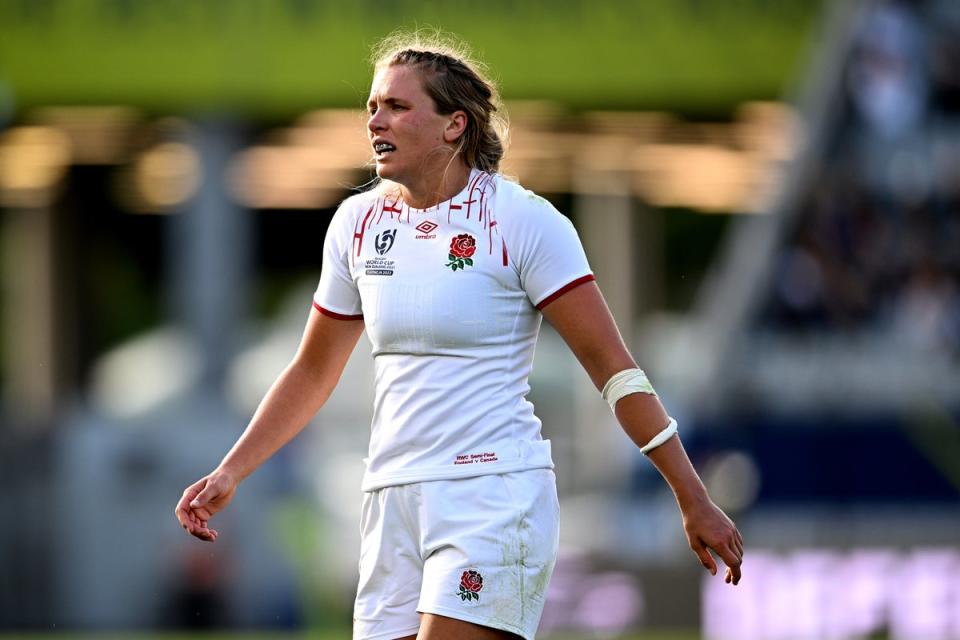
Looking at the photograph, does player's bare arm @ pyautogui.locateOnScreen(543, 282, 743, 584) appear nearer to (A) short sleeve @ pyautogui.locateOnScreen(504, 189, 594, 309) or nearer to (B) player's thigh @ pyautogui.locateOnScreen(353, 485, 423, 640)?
(A) short sleeve @ pyautogui.locateOnScreen(504, 189, 594, 309)

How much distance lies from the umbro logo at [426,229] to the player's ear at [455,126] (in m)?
0.23

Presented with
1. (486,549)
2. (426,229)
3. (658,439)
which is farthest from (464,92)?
(486,549)

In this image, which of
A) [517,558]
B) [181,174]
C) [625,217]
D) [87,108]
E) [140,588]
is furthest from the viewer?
[625,217]

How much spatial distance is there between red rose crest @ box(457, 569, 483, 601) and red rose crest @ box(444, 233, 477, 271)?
75cm

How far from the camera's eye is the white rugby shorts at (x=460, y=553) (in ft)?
15.6

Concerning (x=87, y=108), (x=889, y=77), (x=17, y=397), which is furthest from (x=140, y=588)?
(x=889, y=77)

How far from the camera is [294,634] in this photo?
15.4 meters

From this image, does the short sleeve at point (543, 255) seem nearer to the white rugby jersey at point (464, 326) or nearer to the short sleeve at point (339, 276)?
the white rugby jersey at point (464, 326)

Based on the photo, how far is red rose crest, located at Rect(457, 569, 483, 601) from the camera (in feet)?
15.5

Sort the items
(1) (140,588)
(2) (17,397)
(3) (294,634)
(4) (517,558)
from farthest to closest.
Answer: (2) (17,397) → (1) (140,588) → (3) (294,634) → (4) (517,558)

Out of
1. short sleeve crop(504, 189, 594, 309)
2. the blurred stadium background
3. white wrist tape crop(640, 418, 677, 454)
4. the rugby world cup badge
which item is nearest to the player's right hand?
the rugby world cup badge

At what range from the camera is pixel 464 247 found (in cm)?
487

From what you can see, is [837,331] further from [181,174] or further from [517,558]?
[517,558]

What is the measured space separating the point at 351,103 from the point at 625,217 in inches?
164
